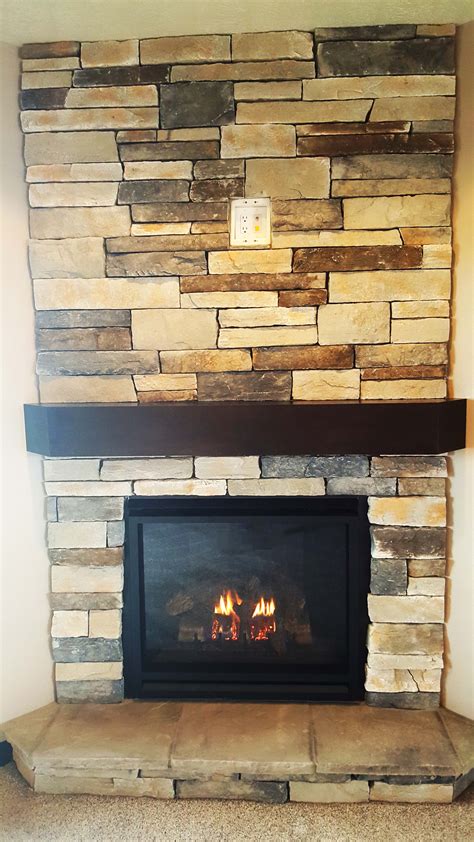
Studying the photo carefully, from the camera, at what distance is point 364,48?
1975mm

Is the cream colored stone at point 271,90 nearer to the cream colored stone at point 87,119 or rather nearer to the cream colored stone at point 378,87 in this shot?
the cream colored stone at point 378,87

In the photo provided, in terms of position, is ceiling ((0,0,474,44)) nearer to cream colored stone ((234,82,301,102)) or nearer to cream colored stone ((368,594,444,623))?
cream colored stone ((234,82,301,102))

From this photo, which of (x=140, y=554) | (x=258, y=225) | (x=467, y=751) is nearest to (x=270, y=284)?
(x=258, y=225)

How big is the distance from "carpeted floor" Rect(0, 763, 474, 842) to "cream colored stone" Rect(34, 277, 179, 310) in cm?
155

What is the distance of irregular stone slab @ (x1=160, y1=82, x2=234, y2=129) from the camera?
2.01 m

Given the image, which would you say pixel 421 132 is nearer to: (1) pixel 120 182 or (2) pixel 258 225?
(2) pixel 258 225

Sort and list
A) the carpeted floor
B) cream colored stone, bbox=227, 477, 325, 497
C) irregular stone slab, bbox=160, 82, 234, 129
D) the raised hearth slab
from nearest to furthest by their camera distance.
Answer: the carpeted floor < the raised hearth slab < irregular stone slab, bbox=160, 82, 234, 129 < cream colored stone, bbox=227, 477, 325, 497

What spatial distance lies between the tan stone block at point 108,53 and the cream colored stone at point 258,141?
37cm

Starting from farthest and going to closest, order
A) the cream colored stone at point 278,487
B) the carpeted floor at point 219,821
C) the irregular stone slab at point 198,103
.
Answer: the cream colored stone at point 278,487 < the irregular stone slab at point 198,103 < the carpeted floor at point 219,821

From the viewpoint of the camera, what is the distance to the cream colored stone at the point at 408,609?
2127 mm

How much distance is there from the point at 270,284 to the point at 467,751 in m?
1.58

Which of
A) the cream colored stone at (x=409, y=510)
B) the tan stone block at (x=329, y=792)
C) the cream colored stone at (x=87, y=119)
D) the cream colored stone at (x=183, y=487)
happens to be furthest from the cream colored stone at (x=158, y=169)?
the tan stone block at (x=329, y=792)

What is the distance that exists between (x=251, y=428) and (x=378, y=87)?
3.72 feet

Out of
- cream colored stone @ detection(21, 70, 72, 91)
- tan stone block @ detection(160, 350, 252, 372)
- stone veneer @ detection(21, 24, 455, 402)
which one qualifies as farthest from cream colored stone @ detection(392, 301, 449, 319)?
cream colored stone @ detection(21, 70, 72, 91)
